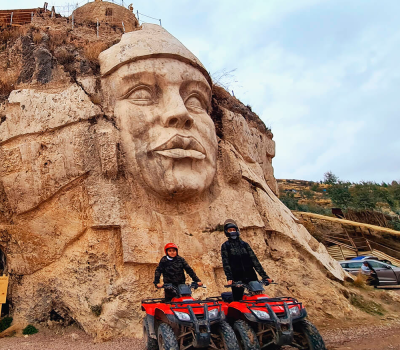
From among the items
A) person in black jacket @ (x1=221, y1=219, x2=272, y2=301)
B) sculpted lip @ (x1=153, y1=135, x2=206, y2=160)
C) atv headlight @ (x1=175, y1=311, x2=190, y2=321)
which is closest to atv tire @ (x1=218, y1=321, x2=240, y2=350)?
atv headlight @ (x1=175, y1=311, x2=190, y2=321)

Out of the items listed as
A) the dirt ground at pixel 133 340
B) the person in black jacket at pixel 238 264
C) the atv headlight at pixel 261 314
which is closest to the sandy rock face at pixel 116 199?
the dirt ground at pixel 133 340

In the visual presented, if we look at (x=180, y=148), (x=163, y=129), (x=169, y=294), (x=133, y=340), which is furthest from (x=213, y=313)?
(x=163, y=129)

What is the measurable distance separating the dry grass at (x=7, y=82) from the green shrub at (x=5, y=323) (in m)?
4.22

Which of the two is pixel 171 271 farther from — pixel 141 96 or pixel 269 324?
pixel 141 96

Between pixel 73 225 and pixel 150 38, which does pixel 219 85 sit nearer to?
→ pixel 150 38

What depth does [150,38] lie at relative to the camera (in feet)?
22.5

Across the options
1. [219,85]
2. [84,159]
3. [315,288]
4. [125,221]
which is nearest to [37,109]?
[84,159]

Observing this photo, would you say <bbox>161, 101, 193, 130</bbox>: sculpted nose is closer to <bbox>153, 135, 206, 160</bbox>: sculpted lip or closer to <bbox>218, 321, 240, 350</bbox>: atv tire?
<bbox>153, 135, 206, 160</bbox>: sculpted lip

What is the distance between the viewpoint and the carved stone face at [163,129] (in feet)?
19.8

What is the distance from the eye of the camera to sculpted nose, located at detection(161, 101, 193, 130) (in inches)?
241

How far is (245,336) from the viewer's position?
359cm

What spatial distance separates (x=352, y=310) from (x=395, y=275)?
5.37 meters

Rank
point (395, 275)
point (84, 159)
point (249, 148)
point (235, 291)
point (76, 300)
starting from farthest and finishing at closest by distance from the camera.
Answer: point (395, 275) < point (249, 148) < point (84, 159) < point (76, 300) < point (235, 291)

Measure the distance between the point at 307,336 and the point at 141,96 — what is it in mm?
4690
